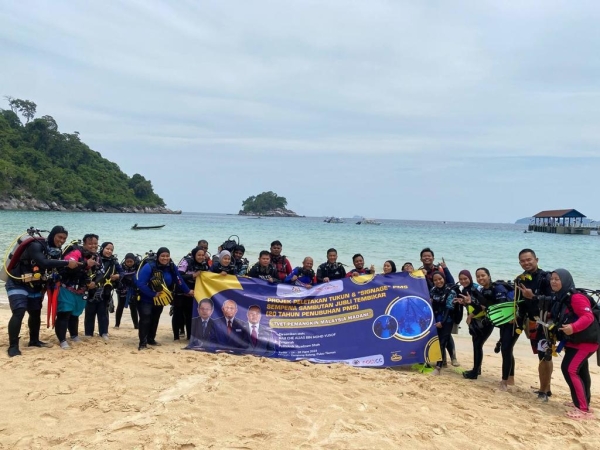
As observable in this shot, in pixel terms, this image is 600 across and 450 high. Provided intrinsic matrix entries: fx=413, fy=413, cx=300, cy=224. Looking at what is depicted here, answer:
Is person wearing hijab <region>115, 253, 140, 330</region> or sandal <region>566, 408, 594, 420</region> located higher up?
person wearing hijab <region>115, 253, 140, 330</region>

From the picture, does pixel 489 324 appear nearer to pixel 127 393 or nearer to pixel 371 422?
pixel 371 422

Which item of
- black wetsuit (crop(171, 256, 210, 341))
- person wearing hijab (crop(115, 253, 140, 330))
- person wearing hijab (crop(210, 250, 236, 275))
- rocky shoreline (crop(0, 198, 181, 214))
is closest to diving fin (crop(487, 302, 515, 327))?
person wearing hijab (crop(210, 250, 236, 275))

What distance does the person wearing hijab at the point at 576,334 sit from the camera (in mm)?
4496

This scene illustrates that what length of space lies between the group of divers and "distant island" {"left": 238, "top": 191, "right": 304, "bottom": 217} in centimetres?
14681

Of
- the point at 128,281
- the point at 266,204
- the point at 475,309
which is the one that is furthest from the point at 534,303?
the point at 266,204

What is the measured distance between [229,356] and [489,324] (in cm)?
367

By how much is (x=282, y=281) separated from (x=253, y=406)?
2907 mm

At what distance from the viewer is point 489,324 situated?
18.4ft

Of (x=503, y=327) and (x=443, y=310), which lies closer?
(x=503, y=327)

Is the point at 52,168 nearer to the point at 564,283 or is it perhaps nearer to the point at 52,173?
the point at 52,173

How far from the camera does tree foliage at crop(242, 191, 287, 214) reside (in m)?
154

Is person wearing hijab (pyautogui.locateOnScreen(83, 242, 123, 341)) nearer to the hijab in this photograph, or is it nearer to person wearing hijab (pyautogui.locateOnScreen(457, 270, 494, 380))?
person wearing hijab (pyautogui.locateOnScreen(457, 270, 494, 380))

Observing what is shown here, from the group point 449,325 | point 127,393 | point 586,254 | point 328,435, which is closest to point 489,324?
point 449,325

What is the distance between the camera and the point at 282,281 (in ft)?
23.2
